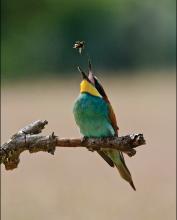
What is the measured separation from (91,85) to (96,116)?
0.96ft

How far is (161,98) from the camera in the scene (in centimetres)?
1401

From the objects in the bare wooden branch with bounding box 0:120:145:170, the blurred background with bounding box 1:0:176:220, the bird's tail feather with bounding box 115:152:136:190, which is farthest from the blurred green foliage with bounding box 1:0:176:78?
the bare wooden branch with bounding box 0:120:145:170

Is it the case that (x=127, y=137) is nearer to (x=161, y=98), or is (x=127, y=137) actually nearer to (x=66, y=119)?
(x=66, y=119)

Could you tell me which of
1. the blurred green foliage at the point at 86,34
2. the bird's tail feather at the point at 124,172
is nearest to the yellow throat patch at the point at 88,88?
the bird's tail feather at the point at 124,172

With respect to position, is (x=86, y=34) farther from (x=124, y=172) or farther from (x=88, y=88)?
(x=124, y=172)

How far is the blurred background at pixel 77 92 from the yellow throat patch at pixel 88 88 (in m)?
3.16

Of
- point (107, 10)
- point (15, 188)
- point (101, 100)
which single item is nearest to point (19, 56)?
point (107, 10)

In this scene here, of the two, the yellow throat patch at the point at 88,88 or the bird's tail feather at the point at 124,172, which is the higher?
the yellow throat patch at the point at 88,88

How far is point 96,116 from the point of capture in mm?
2623

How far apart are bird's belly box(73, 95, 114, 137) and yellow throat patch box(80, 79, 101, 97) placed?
4cm

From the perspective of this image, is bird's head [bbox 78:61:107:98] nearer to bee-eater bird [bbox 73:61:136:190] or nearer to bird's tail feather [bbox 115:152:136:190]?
bee-eater bird [bbox 73:61:136:190]

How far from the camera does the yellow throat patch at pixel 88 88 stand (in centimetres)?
234

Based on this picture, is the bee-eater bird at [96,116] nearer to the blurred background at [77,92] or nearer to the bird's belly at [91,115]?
the bird's belly at [91,115]

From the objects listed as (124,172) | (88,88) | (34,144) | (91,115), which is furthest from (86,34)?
(34,144)
